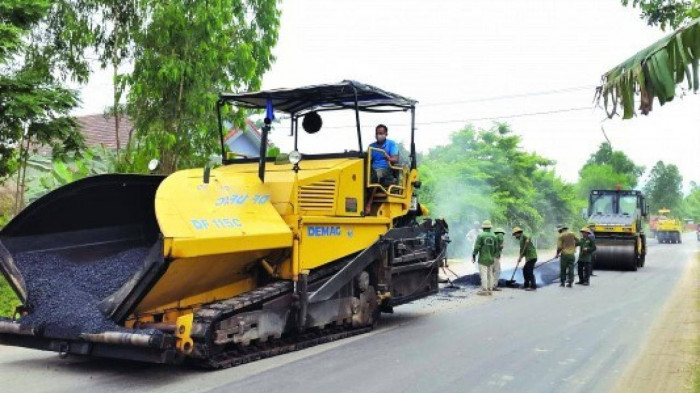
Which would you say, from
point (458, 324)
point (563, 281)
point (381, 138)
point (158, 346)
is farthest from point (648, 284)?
point (158, 346)

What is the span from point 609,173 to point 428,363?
67792 millimetres

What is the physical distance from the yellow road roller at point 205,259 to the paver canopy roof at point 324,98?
5cm

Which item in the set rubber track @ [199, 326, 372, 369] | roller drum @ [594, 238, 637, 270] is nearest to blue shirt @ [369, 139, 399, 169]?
rubber track @ [199, 326, 372, 369]

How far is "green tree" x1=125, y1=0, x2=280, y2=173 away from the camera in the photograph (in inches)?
501

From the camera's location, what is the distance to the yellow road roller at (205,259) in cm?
638

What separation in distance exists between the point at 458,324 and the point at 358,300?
1922 mm

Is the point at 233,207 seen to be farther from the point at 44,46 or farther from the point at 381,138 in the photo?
the point at 44,46

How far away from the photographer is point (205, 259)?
260 inches

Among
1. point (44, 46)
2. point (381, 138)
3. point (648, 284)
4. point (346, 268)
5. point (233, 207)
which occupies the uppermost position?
point (44, 46)

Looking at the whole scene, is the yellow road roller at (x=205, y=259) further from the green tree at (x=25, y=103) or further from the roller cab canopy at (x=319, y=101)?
the green tree at (x=25, y=103)

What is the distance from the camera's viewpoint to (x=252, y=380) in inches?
250

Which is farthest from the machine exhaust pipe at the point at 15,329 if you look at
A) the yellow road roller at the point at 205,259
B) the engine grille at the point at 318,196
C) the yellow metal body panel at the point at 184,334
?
the engine grille at the point at 318,196

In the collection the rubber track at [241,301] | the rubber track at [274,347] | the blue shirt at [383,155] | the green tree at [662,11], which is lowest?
the rubber track at [274,347]

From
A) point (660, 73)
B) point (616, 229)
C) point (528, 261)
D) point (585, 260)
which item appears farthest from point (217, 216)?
point (616, 229)
